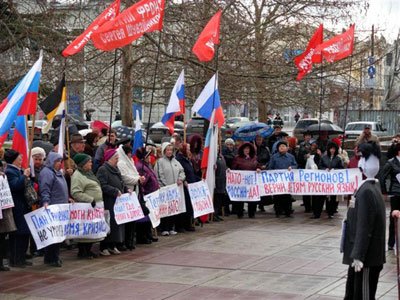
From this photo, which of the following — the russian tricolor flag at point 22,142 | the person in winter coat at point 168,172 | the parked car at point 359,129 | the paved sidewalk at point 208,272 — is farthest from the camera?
the parked car at point 359,129

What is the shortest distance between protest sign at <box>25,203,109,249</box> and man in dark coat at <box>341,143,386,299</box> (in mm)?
4621

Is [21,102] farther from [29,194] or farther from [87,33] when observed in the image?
[87,33]

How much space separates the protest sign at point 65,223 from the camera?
11.3m

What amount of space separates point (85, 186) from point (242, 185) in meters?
5.40

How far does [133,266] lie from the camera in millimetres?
11758

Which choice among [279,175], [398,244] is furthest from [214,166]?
[398,244]

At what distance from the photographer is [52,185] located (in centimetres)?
1164

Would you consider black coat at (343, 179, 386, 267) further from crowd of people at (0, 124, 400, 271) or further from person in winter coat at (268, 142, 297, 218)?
person in winter coat at (268, 142, 297, 218)

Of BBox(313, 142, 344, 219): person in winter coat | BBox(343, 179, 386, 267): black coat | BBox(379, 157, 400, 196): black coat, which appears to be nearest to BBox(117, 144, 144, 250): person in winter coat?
BBox(379, 157, 400, 196): black coat

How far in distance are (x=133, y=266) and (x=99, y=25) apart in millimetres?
4067

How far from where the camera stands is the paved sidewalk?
997cm

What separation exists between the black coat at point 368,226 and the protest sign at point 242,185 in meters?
8.83

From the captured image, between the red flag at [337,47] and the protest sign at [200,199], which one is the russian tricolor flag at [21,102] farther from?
the red flag at [337,47]

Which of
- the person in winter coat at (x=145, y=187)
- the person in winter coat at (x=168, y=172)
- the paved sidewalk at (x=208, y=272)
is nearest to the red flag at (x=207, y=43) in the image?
the person in winter coat at (x=168, y=172)
